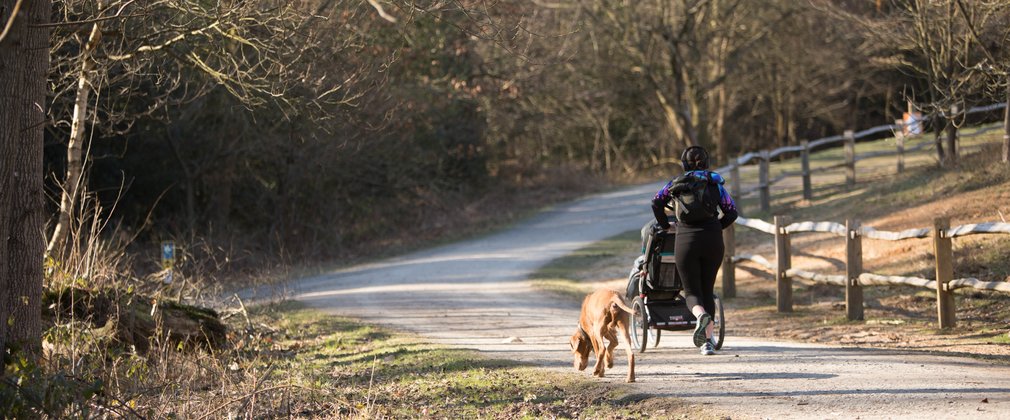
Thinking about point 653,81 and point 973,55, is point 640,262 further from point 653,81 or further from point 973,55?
point 653,81

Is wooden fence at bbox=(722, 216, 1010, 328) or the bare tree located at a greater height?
the bare tree

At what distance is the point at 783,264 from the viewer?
13.5 metres

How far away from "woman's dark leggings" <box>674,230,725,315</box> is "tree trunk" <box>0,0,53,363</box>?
5.20 metres

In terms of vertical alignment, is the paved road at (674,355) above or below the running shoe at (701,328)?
below

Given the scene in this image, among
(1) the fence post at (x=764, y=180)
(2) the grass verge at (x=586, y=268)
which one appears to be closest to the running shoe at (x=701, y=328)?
(2) the grass verge at (x=586, y=268)

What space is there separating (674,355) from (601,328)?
5.76ft

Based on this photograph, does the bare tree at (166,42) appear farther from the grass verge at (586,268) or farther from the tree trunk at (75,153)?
the grass verge at (586,268)

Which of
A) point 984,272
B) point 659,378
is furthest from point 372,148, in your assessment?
point 659,378

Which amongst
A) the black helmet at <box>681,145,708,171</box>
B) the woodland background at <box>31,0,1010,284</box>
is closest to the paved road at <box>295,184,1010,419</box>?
the black helmet at <box>681,145,708,171</box>

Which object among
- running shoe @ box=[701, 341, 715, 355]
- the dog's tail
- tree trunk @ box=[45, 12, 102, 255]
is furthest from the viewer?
tree trunk @ box=[45, 12, 102, 255]

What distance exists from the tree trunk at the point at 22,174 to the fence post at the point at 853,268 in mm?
8566

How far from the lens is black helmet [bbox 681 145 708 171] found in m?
8.69

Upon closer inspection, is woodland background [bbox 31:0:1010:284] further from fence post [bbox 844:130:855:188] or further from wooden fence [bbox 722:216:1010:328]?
wooden fence [bbox 722:216:1010:328]

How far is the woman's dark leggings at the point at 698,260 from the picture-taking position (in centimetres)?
870
